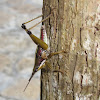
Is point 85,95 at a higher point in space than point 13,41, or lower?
lower

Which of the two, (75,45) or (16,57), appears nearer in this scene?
(75,45)

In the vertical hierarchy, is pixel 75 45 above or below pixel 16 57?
below

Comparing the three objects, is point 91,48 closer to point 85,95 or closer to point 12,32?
point 85,95

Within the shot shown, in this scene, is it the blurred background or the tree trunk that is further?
the blurred background

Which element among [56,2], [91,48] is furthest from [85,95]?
[56,2]
